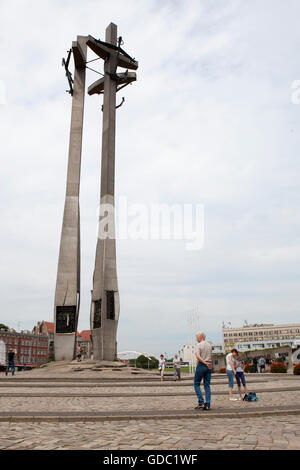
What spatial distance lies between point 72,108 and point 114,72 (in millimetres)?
4514

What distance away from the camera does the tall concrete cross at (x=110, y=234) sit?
26.8 meters

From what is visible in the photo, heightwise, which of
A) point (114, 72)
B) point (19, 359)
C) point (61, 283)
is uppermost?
point (114, 72)

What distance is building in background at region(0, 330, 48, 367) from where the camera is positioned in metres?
87.9

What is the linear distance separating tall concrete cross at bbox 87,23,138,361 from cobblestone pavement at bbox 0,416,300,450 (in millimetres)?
20495

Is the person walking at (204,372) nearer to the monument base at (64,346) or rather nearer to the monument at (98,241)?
the monument at (98,241)

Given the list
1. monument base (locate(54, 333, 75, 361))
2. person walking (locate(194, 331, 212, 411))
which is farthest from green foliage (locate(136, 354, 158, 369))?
person walking (locate(194, 331, 212, 411))

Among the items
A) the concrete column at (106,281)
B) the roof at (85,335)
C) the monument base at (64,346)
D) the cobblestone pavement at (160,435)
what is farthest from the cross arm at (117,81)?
the roof at (85,335)

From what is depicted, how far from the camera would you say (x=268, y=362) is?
37.6 meters

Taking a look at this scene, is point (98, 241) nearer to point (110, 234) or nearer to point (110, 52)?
point (110, 234)

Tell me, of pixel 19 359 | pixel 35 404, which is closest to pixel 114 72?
pixel 35 404

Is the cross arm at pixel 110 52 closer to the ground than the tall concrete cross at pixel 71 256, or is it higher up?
higher up

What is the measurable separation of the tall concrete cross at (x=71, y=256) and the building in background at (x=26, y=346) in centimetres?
6304
